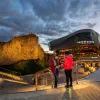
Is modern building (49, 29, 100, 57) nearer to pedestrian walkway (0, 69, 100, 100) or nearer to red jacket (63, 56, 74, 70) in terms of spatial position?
red jacket (63, 56, 74, 70)

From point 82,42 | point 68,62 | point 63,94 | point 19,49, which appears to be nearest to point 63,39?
point 82,42

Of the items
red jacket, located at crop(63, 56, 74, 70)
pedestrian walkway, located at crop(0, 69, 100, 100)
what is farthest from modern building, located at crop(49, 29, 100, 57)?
pedestrian walkway, located at crop(0, 69, 100, 100)

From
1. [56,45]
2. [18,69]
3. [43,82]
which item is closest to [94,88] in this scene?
[43,82]

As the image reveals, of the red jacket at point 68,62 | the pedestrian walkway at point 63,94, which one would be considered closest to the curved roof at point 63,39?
the red jacket at point 68,62

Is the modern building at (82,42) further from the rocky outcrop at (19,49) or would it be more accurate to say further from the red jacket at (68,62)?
the red jacket at (68,62)

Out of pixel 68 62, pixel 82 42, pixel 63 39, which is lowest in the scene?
pixel 68 62

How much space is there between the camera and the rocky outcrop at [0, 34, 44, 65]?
48156 mm

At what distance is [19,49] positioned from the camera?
50125 millimetres

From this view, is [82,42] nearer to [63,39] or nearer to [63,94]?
[63,39]

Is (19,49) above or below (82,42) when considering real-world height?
below

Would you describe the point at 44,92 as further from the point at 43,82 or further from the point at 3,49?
the point at 3,49

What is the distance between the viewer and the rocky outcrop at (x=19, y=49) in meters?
48.2

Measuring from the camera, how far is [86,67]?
19516 mm

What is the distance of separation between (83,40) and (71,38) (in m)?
5.82
